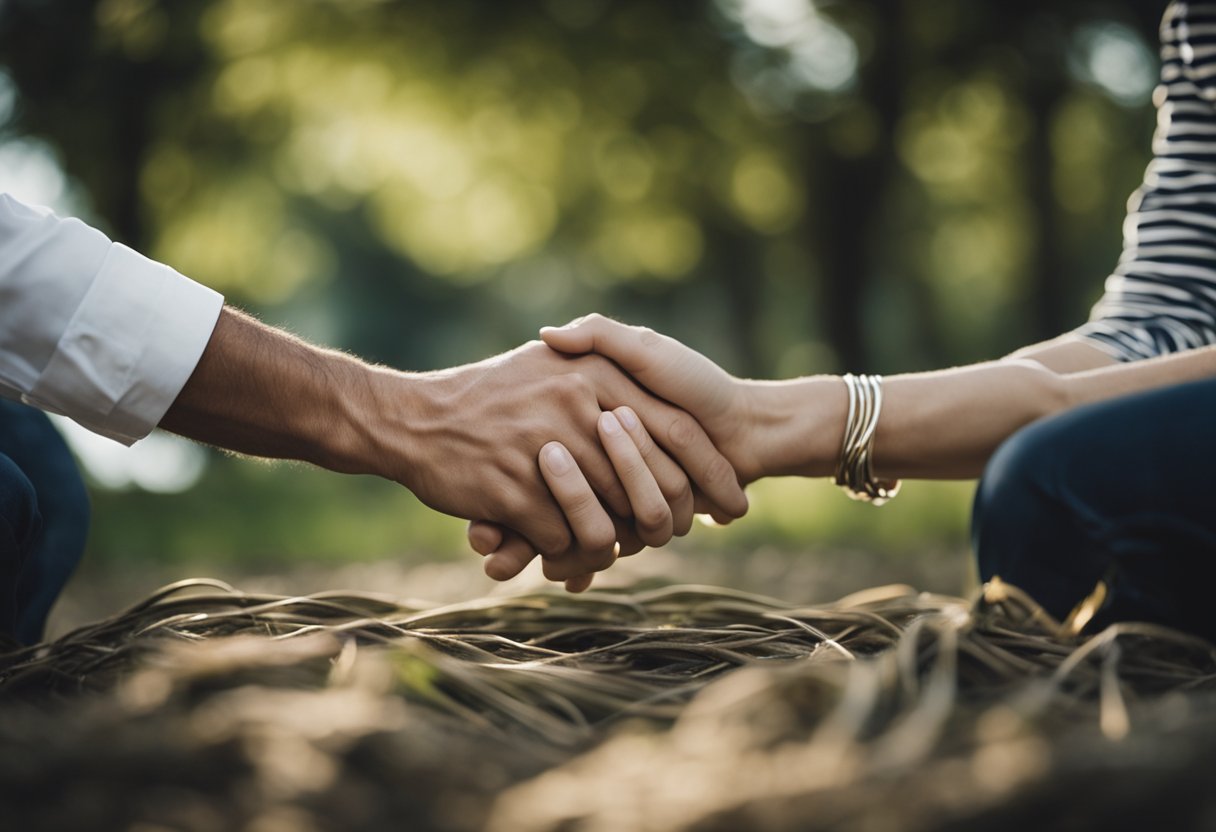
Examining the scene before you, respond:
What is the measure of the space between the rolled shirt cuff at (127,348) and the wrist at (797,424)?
1144 mm

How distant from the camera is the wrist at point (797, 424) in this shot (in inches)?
84.0

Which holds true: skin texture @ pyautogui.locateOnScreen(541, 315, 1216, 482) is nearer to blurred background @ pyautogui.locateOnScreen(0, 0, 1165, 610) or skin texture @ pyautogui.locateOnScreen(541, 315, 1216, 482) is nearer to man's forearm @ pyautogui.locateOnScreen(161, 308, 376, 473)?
man's forearm @ pyautogui.locateOnScreen(161, 308, 376, 473)

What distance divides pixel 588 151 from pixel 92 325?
34.4 ft

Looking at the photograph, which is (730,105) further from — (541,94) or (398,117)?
(398,117)

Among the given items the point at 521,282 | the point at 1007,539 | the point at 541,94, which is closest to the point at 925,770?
the point at 1007,539

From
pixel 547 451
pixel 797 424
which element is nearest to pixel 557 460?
pixel 547 451

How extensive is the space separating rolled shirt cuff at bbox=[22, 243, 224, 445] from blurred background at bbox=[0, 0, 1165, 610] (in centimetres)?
351

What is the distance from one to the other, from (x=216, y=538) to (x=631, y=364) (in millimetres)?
5570

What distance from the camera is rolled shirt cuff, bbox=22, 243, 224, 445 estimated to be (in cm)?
162

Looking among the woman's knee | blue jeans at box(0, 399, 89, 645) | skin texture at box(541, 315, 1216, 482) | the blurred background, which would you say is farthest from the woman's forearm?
the blurred background

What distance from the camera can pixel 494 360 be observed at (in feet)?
7.41

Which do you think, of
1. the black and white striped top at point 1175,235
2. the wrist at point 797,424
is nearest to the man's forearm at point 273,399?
the wrist at point 797,424

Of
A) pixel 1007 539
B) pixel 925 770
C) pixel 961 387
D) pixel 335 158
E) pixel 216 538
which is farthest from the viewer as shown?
pixel 335 158

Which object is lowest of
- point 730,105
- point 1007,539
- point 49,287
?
point 1007,539
